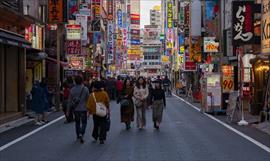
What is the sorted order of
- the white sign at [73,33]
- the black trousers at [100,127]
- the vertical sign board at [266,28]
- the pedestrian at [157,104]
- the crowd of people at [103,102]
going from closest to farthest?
1. the black trousers at [100,127]
2. the crowd of people at [103,102]
3. the pedestrian at [157,104]
4. the vertical sign board at [266,28]
5. the white sign at [73,33]

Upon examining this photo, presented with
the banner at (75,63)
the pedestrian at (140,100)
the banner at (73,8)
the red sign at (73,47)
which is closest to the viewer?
the pedestrian at (140,100)

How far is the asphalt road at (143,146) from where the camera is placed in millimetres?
12664

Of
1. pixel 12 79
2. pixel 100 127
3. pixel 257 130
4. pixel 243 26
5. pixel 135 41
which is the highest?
pixel 135 41

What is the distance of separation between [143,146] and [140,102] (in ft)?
16.7

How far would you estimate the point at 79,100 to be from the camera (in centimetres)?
1561

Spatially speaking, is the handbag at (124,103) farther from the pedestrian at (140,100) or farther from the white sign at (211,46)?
the white sign at (211,46)

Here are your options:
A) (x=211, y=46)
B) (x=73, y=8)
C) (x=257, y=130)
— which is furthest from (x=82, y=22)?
(x=257, y=130)

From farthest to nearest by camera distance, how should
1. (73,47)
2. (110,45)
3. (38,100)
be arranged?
(110,45), (73,47), (38,100)

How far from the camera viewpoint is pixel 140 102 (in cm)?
1953

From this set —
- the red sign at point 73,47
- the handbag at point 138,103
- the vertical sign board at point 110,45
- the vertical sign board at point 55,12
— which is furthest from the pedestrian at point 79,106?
the vertical sign board at point 110,45

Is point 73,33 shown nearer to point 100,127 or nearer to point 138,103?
point 138,103

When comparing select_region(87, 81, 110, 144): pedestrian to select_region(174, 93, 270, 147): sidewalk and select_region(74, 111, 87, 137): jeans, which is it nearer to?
select_region(74, 111, 87, 137): jeans

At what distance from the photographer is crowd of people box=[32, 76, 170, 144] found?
1534 cm

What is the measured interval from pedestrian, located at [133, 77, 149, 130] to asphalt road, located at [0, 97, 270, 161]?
299 millimetres
